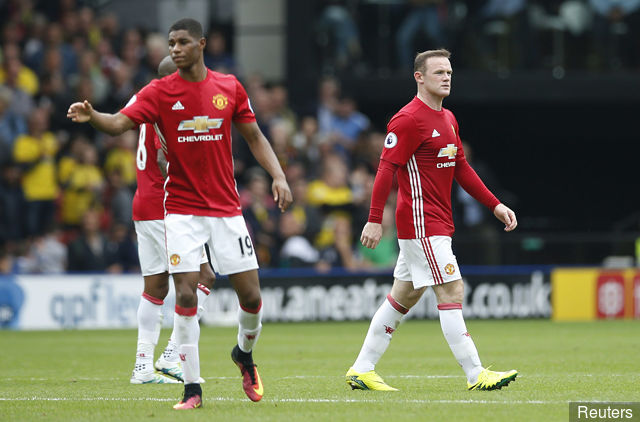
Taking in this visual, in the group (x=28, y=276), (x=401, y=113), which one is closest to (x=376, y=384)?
(x=401, y=113)

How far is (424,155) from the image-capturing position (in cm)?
869

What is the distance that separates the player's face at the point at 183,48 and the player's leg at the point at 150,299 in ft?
7.46

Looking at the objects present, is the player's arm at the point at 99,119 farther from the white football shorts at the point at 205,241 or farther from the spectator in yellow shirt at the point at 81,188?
the spectator in yellow shirt at the point at 81,188

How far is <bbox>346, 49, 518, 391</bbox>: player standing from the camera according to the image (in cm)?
854

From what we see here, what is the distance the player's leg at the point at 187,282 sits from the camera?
761cm

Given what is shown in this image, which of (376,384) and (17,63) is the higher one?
(17,63)

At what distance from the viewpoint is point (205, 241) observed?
25.3 feet

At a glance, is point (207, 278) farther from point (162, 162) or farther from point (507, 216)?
point (507, 216)

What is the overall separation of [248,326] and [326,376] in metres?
2.20

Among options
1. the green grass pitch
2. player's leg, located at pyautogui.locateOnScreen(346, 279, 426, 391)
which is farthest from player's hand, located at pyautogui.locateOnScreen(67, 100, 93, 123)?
player's leg, located at pyautogui.locateOnScreen(346, 279, 426, 391)

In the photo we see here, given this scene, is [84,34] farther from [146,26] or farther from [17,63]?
[146,26]

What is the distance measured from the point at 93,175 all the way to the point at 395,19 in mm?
6960

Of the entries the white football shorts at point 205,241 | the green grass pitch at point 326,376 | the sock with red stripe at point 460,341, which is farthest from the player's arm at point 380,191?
the green grass pitch at point 326,376

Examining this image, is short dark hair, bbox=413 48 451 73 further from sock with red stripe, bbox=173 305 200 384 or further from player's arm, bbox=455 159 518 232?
sock with red stripe, bbox=173 305 200 384
